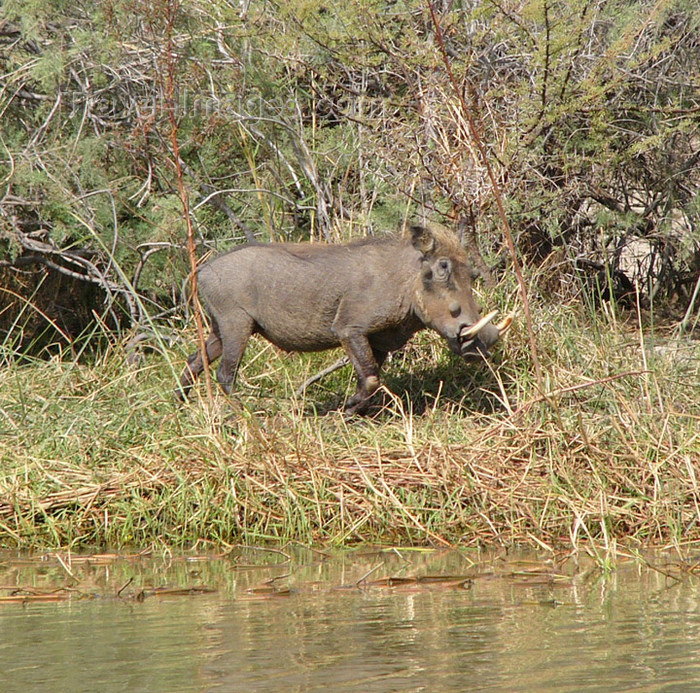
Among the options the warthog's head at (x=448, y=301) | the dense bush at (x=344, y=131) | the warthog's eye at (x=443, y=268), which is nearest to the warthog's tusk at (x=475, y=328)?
the warthog's head at (x=448, y=301)

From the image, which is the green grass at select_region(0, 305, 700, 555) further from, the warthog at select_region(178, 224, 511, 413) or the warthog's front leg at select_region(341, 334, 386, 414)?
the warthog at select_region(178, 224, 511, 413)

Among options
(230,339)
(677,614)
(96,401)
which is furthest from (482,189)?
(677,614)

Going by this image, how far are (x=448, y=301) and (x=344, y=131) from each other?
10.0 ft

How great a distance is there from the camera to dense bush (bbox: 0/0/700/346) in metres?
8.30

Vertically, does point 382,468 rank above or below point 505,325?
below

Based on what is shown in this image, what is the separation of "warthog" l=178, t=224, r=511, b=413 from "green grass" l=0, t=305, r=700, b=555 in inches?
14.2

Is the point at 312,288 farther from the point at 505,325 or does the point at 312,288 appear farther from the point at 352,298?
the point at 505,325

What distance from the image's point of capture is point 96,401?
7414 millimetres

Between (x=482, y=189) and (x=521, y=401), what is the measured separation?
5.69 feet

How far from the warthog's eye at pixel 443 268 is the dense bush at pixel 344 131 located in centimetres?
122

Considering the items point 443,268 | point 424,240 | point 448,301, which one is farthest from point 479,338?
point 424,240

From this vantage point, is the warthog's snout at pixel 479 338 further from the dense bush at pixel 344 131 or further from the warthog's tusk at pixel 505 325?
the dense bush at pixel 344 131

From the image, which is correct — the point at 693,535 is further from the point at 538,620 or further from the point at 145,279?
the point at 145,279

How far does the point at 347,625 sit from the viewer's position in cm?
412
